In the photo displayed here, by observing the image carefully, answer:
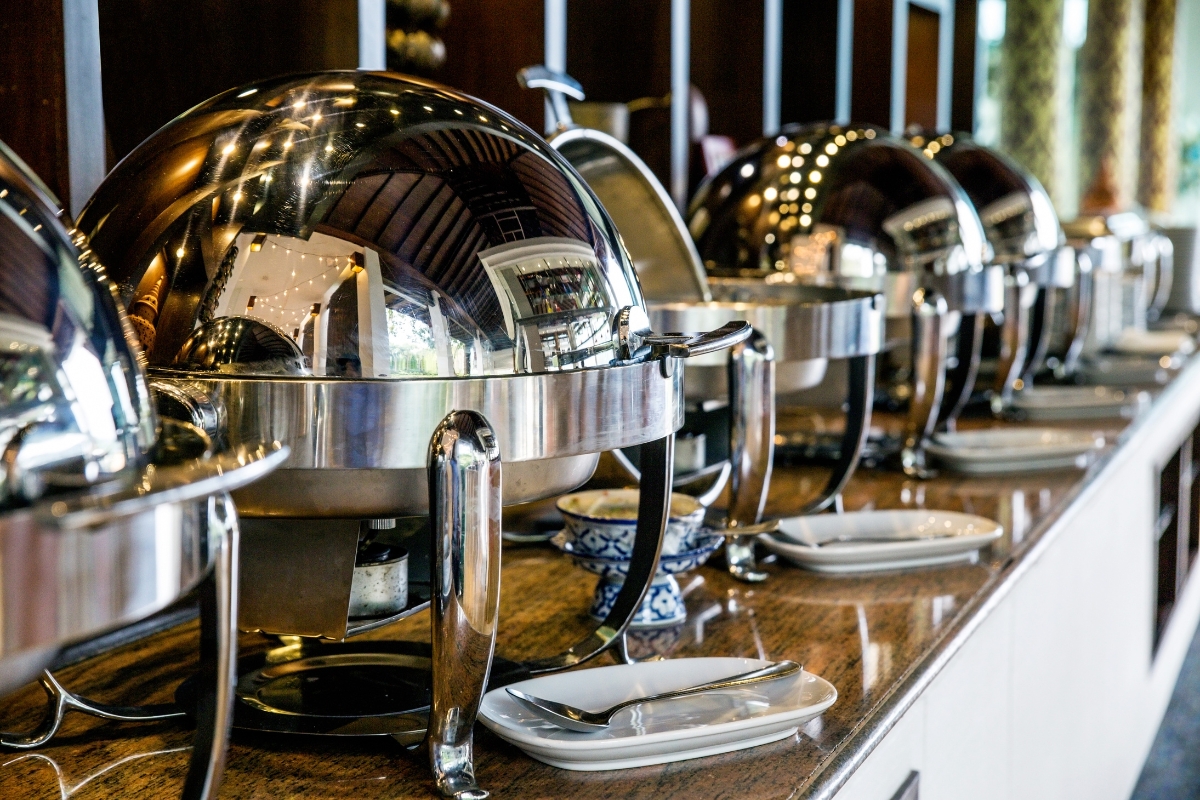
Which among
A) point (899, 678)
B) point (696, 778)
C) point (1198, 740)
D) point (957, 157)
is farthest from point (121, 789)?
point (1198, 740)

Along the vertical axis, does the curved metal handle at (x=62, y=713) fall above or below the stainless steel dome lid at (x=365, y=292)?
below

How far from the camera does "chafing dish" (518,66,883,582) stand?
932 millimetres

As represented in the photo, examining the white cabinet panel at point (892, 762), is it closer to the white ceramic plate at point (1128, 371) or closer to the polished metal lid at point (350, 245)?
the polished metal lid at point (350, 245)

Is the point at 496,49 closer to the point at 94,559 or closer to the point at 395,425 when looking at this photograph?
the point at 395,425

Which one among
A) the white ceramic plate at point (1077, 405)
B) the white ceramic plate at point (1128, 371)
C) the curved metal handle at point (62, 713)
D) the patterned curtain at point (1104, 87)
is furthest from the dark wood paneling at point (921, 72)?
the patterned curtain at point (1104, 87)

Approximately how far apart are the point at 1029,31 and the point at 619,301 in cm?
525

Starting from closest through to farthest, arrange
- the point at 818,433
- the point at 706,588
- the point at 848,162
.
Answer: the point at 706,588 < the point at 848,162 < the point at 818,433

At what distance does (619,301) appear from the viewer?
642mm

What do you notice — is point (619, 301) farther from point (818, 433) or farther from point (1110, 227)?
point (1110, 227)

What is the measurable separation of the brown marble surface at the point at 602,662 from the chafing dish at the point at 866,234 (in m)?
0.19

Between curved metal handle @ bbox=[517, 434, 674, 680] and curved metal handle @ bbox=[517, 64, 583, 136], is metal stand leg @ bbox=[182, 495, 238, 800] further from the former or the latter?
curved metal handle @ bbox=[517, 64, 583, 136]

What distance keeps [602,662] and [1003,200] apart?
1.18 meters

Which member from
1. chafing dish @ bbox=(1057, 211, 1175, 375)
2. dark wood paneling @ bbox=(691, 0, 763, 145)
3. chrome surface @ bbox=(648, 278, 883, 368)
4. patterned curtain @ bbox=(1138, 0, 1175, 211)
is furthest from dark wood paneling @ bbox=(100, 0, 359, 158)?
patterned curtain @ bbox=(1138, 0, 1175, 211)

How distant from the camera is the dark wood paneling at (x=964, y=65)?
10.3 ft
